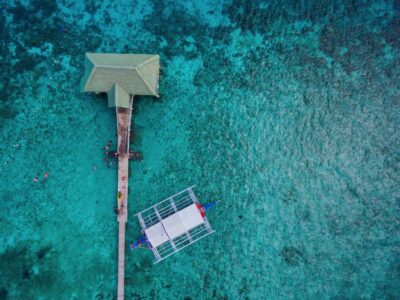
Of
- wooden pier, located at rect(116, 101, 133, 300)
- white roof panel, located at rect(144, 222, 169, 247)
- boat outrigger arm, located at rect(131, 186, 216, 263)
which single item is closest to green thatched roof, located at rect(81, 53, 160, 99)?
wooden pier, located at rect(116, 101, 133, 300)

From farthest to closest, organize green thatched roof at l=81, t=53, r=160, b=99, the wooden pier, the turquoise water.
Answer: the turquoise water < the wooden pier < green thatched roof at l=81, t=53, r=160, b=99

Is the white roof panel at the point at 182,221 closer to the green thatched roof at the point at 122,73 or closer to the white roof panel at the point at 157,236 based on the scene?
the white roof panel at the point at 157,236

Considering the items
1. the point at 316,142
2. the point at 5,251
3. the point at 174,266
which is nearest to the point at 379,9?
the point at 316,142

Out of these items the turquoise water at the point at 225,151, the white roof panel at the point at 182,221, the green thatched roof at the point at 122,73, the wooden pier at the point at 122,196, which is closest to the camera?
the green thatched roof at the point at 122,73

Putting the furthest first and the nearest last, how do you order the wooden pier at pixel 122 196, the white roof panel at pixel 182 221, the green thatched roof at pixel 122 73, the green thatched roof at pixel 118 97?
1. the wooden pier at pixel 122 196
2. the white roof panel at pixel 182 221
3. the green thatched roof at pixel 118 97
4. the green thatched roof at pixel 122 73

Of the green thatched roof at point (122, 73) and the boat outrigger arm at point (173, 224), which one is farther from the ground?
the green thatched roof at point (122, 73)

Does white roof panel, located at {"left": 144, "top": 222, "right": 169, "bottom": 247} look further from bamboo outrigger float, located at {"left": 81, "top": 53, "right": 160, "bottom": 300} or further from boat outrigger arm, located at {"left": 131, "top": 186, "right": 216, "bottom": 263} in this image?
bamboo outrigger float, located at {"left": 81, "top": 53, "right": 160, "bottom": 300}

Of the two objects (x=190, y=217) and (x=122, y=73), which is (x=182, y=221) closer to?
(x=190, y=217)

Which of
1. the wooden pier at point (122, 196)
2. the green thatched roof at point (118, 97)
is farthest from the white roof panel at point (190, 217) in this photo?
the green thatched roof at point (118, 97)
